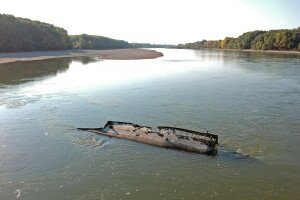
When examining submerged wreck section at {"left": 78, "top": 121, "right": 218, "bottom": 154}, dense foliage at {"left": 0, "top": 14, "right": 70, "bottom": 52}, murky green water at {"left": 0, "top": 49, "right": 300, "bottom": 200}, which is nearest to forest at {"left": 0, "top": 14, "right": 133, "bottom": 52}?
dense foliage at {"left": 0, "top": 14, "right": 70, "bottom": 52}

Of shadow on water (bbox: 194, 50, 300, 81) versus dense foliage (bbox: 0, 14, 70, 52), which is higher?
dense foliage (bbox: 0, 14, 70, 52)

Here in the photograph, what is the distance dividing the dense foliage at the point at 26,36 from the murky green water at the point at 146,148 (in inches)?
3434

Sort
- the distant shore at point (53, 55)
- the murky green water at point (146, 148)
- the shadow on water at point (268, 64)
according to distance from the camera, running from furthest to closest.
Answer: the distant shore at point (53, 55), the shadow on water at point (268, 64), the murky green water at point (146, 148)

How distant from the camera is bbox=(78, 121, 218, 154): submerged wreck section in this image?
943 inches

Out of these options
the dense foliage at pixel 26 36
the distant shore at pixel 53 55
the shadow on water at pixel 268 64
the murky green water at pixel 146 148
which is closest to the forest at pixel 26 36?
the dense foliage at pixel 26 36

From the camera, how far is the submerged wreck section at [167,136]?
23953 mm

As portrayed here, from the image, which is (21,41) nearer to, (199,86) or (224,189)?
(199,86)

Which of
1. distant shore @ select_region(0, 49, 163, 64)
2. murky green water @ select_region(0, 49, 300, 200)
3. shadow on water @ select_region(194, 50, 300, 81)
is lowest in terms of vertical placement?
murky green water @ select_region(0, 49, 300, 200)

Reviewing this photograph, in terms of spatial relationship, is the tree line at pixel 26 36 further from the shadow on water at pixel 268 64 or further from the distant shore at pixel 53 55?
the shadow on water at pixel 268 64

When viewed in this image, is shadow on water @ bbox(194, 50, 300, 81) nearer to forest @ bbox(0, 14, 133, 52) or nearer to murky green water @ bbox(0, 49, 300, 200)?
murky green water @ bbox(0, 49, 300, 200)

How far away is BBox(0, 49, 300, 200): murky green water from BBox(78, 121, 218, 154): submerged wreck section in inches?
25.0

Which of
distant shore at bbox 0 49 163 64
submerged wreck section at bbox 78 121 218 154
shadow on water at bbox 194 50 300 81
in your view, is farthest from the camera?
distant shore at bbox 0 49 163 64

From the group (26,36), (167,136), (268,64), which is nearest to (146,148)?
(167,136)

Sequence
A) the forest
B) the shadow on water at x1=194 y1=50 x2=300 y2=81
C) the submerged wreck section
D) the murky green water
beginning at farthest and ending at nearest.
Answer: the forest, the shadow on water at x1=194 y1=50 x2=300 y2=81, the submerged wreck section, the murky green water
